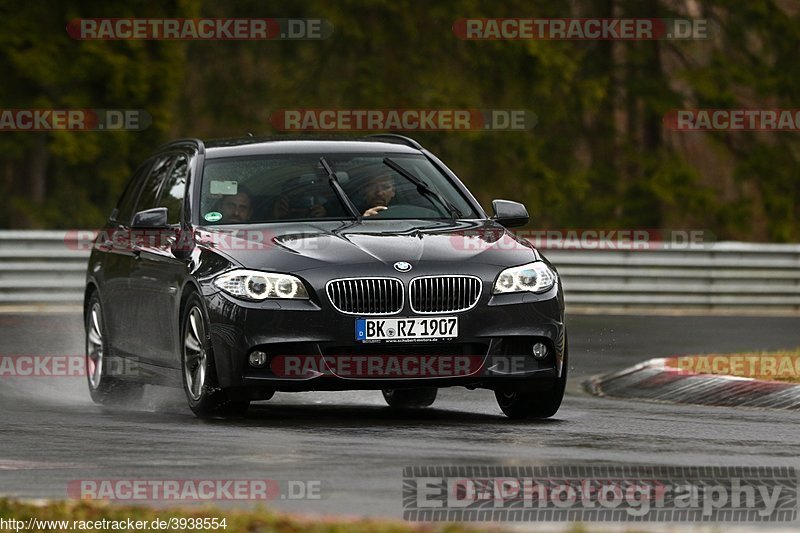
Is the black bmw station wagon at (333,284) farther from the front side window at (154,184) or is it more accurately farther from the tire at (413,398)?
the tire at (413,398)

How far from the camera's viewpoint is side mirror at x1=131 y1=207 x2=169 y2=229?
1221 centimetres

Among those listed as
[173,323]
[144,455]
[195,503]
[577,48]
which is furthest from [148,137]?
[195,503]

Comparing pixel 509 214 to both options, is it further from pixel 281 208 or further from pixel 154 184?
pixel 154 184

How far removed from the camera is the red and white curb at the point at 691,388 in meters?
12.9

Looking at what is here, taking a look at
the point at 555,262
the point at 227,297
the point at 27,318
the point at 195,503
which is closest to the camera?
the point at 195,503

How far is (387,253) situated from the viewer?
1119 cm

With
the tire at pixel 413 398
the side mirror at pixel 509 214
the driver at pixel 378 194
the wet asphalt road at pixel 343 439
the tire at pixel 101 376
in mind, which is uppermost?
the driver at pixel 378 194

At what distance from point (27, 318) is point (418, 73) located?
1544 cm

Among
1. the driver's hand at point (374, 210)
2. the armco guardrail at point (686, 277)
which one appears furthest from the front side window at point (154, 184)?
the armco guardrail at point (686, 277)

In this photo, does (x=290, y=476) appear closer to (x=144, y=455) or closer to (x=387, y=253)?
(x=144, y=455)

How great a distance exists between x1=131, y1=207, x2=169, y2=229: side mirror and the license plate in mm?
1836

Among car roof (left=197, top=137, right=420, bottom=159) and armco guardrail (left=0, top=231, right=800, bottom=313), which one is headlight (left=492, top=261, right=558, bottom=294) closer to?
car roof (left=197, top=137, right=420, bottom=159)

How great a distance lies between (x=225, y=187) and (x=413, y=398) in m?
2.00

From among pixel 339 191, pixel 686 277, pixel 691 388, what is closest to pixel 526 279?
pixel 339 191
